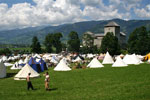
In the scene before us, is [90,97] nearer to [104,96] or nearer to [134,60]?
[104,96]

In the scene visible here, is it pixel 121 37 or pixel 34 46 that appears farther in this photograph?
pixel 121 37

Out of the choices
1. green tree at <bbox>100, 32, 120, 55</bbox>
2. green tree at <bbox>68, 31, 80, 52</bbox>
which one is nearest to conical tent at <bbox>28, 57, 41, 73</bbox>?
green tree at <bbox>100, 32, 120, 55</bbox>

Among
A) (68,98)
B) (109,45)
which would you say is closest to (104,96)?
(68,98)

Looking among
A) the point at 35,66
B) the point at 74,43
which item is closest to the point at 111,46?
the point at 74,43

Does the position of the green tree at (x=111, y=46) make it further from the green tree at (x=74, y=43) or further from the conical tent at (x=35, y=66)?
the conical tent at (x=35, y=66)

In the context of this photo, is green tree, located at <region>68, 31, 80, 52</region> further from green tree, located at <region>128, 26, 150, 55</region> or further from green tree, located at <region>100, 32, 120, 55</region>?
green tree, located at <region>128, 26, 150, 55</region>

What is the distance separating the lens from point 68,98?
1324 centimetres

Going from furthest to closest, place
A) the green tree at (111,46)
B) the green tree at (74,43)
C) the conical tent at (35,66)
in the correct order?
1. the green tree at (74,43)
2. the green tree at (111,46)
3. the conical tent at (35,66)

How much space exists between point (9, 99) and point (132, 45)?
65.7 meters

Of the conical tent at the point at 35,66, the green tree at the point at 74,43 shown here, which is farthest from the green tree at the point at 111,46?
the conical tent at the point at 35,66

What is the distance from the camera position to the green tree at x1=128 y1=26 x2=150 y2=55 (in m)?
70.9

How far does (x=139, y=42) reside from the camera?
71312mm

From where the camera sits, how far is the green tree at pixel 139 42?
7088cm

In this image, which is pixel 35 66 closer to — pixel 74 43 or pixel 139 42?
pixel 139 42
